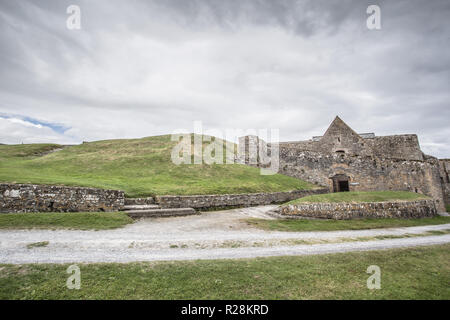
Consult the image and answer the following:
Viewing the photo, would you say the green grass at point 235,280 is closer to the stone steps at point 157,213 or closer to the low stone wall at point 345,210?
the low stone wall at point 345,210

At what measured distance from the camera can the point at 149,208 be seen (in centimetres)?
1520

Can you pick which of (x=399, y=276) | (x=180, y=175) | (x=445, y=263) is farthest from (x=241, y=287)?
(x=180, y=175)

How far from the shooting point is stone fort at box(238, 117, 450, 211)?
2295 cm

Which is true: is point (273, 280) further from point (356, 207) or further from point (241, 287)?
point (356, 207)

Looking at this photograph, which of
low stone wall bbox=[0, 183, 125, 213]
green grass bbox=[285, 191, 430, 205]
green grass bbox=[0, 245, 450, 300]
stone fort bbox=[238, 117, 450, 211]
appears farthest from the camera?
stone fort bbox=[238, 117, 450, 211]

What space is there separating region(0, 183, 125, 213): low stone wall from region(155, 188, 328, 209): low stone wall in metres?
3.34

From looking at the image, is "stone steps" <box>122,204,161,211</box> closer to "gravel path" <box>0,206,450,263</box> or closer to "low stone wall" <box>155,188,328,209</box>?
"low stone wall" <box>155,188,328,209</box>

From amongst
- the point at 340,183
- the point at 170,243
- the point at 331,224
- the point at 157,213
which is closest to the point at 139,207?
the point at 157,213

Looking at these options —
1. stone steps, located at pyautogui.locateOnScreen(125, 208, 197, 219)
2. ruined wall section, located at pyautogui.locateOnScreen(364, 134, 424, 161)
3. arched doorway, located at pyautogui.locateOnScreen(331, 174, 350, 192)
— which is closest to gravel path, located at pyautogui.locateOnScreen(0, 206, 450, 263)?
stone steps, located at pyautogui.locateOnScreen(125, 208, 197, 219)

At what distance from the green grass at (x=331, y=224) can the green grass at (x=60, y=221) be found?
25.3ft

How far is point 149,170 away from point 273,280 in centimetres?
2051

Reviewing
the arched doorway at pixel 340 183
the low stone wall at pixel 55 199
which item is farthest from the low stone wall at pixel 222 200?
the arched doorway at pixel 340 183

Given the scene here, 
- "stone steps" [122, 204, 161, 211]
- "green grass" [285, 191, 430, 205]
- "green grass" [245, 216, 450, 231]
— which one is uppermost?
"green grass" [285, 191, 430, 205]

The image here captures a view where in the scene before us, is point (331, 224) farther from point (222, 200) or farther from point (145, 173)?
point (145, 173)
